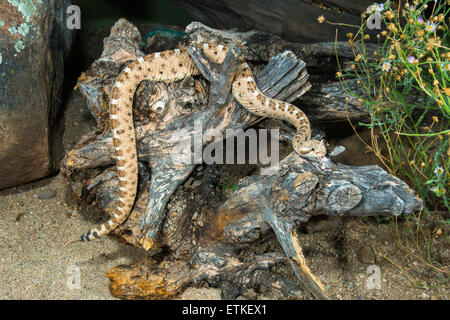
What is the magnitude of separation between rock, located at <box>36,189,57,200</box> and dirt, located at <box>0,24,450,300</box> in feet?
0.05

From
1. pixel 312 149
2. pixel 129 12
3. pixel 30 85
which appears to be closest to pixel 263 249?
pixel 312 149

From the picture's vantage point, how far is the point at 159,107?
3.41 m

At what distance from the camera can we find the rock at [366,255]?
3443 mm

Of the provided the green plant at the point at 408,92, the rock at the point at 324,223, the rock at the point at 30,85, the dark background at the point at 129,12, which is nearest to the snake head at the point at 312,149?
the green plant at the point at 408,92

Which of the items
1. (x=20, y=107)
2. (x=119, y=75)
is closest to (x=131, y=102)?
(x=119, y=75)

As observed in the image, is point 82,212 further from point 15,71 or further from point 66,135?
point 15,71

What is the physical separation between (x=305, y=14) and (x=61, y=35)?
2.53 m

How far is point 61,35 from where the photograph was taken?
4.24m

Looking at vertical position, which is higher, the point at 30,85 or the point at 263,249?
→ the point at 30,85

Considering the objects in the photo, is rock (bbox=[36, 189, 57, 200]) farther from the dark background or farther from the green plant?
the green plant

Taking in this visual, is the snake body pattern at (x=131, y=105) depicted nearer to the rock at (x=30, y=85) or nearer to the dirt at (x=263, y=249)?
the dirt at (x=263, y=249)

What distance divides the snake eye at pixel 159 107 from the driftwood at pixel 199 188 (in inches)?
1.6

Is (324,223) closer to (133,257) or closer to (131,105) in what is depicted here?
(133,257)

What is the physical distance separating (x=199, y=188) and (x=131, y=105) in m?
0.93
